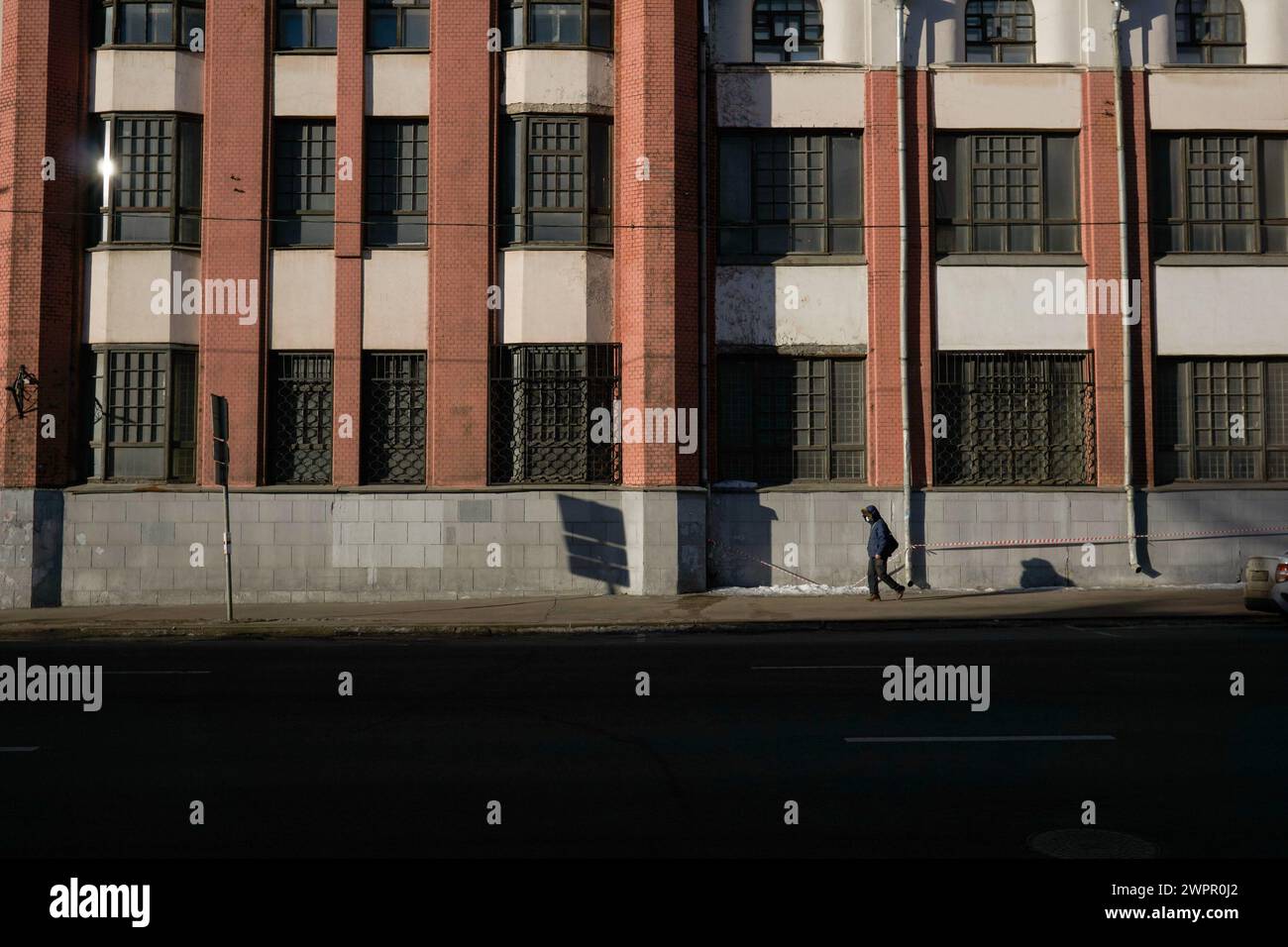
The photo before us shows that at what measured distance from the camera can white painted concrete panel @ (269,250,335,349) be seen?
69.1 ft

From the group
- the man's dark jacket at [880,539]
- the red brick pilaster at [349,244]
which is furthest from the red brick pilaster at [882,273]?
the red brick pilaster at [349,244]

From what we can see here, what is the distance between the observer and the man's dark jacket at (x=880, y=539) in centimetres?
1905

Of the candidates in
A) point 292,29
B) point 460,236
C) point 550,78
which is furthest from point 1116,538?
point 292,29

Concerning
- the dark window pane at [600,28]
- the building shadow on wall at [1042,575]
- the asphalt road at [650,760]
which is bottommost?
the asphalt road at [650,760]

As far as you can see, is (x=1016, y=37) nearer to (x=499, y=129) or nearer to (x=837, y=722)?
(x=499, y=129)

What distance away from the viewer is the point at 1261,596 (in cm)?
1596

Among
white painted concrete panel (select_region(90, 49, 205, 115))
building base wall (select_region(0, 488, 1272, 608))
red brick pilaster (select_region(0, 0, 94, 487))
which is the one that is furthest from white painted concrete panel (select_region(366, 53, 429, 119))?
building base wall (select_region(0, 488, 1272, 608))

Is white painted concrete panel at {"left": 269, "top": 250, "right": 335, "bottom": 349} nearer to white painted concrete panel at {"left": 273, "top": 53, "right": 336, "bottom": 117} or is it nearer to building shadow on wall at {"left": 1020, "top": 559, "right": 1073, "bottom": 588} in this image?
white painted concrete panel at {"left": 273, "top": 53, "right": 336, "bottom": 117}

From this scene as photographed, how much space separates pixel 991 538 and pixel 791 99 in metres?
9.74

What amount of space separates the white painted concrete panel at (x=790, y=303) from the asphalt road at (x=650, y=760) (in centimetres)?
1008

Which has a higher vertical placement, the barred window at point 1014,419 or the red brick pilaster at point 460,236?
the red brick pilaster at point 460,236

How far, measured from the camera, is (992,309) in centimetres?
2145

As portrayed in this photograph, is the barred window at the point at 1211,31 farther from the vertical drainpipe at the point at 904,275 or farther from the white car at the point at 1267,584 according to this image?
the white car at the point at 1267,584

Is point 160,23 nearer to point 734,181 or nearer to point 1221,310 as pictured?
point 734,181
